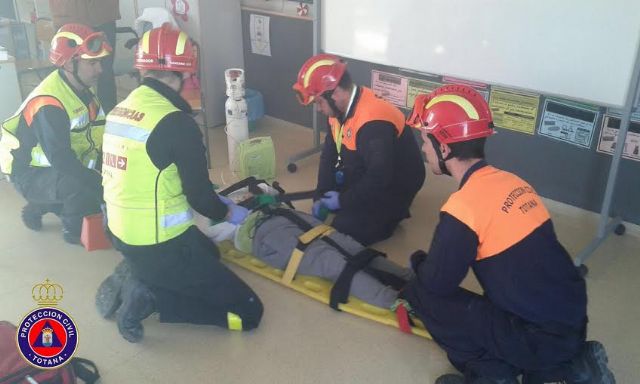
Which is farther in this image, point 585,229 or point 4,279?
point 585,229

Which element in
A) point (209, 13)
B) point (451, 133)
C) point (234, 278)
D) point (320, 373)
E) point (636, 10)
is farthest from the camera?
point (209, 13)

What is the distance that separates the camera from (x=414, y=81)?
405cm

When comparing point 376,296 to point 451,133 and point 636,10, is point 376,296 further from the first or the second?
point 636,10

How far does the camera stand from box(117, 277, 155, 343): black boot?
2.49 meters

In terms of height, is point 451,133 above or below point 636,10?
below

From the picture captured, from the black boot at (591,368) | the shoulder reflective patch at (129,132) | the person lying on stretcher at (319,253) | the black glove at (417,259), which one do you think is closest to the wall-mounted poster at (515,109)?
the person lying on stretcher at (319,253)

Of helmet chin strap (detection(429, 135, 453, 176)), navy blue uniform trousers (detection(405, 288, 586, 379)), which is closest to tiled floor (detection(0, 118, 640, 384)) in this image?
navy blue uniform trousers (detection(405, 288, 586, 379))

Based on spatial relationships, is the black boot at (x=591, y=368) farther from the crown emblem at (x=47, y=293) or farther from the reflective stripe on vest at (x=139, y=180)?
the crown emblem at (x=47, y=293)

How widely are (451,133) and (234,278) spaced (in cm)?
114

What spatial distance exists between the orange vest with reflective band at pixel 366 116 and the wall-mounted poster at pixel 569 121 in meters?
0.98

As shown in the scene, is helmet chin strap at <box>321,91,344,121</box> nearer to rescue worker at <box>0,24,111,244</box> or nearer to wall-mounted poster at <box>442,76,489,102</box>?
wall-mounted poster at <box>442,76,489,102</box>

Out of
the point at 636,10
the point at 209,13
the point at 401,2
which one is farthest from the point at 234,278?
the point at 209,13

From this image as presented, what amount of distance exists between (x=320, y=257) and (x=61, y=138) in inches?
59.7

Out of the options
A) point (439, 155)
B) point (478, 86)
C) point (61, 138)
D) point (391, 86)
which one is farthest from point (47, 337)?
point (391, 86)
